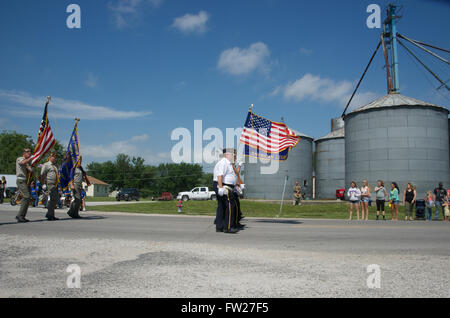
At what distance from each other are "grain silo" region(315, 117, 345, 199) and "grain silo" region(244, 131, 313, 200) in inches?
62.8

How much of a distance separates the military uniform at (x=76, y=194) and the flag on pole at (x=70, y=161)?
157 mm

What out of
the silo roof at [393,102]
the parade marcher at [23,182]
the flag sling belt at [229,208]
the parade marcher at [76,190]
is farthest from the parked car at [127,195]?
the flag sling belt at [229,208]

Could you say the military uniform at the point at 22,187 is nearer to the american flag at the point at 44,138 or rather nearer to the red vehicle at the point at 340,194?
the american flag at the point at 44,138

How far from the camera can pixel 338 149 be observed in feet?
133

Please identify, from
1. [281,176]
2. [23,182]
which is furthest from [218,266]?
[281,176]

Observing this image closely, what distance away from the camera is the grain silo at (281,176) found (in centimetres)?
3891

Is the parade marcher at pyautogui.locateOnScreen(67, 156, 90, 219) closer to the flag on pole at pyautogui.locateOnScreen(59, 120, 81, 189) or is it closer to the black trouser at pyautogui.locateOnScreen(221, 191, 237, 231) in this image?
the flag on pole at pyautogui.locateOnScreen(59, 120, 81, 189)

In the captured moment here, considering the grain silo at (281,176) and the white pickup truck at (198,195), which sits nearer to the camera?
the grain silo at (281,176)

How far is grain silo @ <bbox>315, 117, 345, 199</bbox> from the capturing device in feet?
130

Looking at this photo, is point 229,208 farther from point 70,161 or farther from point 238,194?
point 70,161

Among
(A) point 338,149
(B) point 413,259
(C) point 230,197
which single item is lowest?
(B) point 413,259
